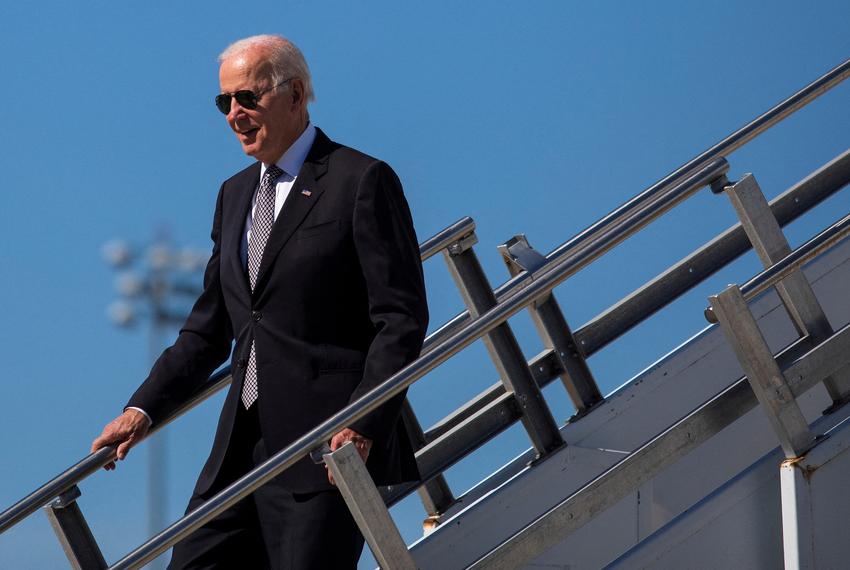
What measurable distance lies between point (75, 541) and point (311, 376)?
94cm

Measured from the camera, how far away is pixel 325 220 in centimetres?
337

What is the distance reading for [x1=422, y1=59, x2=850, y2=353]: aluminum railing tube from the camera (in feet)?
15.3

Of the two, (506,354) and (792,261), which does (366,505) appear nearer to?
(792,261)

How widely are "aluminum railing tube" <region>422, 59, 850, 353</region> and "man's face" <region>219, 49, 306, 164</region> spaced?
Result: 1386 millimetres

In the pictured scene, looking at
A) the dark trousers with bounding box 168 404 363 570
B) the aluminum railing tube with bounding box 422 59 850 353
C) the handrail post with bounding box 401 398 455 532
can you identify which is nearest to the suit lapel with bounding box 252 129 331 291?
the dark trousers with bounding box 168 404 363 570

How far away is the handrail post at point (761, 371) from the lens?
3541 millimetres

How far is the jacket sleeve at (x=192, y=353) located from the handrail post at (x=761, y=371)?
1248mm

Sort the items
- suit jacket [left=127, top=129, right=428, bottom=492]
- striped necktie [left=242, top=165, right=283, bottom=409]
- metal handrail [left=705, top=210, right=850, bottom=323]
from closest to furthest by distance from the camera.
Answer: suit jacket [left=127, top=129, right=428, bottom=492], striped necktie [left=242, top=165, right=283, bottom=409], metal handrail [left=705, top=210, right=850, bottom=323]

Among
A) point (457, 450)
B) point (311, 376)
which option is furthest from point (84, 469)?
point (457, 450)

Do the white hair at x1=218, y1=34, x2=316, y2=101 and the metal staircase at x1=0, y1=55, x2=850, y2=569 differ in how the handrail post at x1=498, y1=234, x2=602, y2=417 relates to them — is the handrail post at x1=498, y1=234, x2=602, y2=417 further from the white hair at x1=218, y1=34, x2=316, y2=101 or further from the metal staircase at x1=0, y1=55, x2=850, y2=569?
the white hair at x1=218, y1=34, x2=316, y2=101

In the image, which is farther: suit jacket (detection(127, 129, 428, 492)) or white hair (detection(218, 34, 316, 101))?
white hair (detection(218, 34, 316, 101))

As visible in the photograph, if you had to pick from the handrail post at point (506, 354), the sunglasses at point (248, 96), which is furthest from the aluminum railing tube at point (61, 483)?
the handrail post at point (506, 354)

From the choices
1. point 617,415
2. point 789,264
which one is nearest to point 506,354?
point 617,415

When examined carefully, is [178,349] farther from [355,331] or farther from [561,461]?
[561,461]
